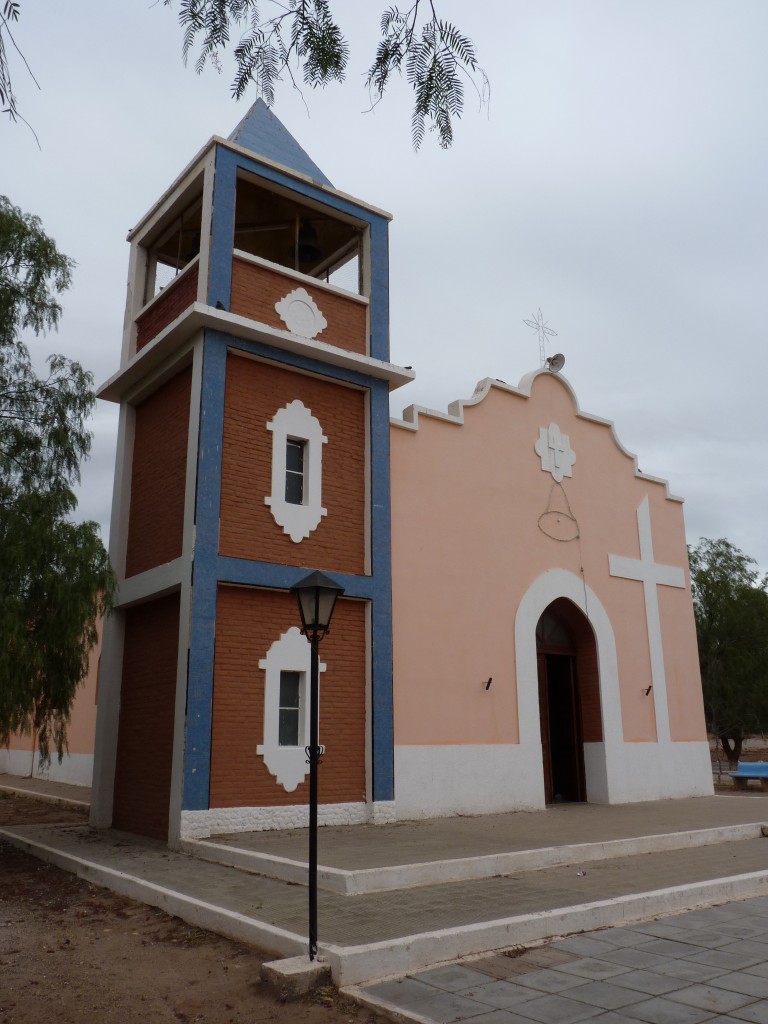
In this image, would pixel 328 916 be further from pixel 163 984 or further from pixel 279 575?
pixel 279 575

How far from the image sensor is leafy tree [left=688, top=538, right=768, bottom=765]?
30.2m

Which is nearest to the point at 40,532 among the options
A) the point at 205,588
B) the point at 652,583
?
the point at 205,588

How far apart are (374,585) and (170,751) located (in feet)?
11.9

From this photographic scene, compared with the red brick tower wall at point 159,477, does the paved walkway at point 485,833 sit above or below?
below

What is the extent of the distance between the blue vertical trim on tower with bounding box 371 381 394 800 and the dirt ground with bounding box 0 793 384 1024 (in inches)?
175

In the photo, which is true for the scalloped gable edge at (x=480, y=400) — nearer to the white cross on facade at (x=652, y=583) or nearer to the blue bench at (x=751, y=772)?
the white cross on facade at (x=652, y=583)

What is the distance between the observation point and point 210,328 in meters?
11.6

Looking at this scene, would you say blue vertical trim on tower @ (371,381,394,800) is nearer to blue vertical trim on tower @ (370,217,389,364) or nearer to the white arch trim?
blue vertical trim on tower @ (370,217,389,364)

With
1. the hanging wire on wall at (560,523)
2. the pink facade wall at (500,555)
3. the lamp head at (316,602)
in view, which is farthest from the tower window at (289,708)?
the hanging wire on wall at (560,523)

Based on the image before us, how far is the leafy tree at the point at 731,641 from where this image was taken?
3022 centimetres

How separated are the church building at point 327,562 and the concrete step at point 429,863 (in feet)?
4.55

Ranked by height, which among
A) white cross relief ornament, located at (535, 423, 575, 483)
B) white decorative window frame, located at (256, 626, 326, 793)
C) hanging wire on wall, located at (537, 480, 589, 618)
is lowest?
white decorative window frame, located at (256, 626, 326, 793)

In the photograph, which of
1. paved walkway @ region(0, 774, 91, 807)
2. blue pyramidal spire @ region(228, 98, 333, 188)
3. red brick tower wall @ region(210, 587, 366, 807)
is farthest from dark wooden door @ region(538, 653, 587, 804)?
blue pyramidal spire @ region(228, 98, 333, 188)

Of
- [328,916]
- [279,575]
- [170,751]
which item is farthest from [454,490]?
[328,916]
